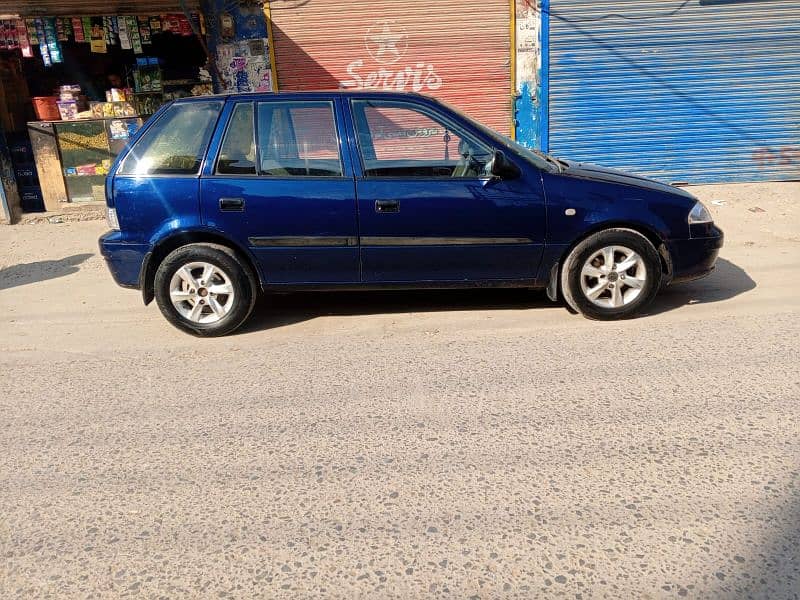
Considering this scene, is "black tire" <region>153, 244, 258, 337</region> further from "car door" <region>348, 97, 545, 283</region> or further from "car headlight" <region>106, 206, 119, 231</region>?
"car door" <region>348, 97, 545, 283</region>

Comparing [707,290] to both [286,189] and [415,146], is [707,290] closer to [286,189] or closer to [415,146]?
[415,146]

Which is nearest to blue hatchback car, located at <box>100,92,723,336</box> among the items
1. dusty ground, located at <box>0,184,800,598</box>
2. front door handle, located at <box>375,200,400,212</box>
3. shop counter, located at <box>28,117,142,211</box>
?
front door handle, located at <box>375,200,400,212</box>

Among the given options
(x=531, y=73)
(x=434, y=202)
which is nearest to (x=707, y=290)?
(x=434, y=202)

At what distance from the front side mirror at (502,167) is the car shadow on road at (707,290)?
155cm

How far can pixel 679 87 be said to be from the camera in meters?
10.4

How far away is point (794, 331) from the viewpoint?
470cm

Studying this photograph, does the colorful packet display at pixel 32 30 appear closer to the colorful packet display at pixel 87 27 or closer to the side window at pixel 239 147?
the colorful packet display at pixel 87 27

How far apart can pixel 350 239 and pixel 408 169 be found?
66 centimetres

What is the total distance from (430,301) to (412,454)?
2.61 metres

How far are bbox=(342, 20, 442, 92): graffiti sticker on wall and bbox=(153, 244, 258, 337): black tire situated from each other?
6.04m

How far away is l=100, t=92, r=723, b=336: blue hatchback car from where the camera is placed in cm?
485

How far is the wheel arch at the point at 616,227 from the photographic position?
193 inches

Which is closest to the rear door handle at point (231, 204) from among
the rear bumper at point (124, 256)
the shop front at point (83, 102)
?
the rear bumper at point (124, 256)

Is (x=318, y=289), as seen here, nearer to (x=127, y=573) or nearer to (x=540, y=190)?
(x=540, y=190)
